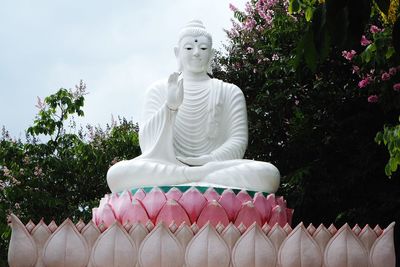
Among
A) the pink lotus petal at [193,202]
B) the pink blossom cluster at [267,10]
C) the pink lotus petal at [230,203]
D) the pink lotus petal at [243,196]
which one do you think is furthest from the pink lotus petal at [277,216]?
the pink blossom cluster at [267,10]

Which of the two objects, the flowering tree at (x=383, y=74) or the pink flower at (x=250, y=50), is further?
the pink flower at (x=250, y=50)

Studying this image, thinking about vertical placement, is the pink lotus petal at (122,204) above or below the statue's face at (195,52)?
below

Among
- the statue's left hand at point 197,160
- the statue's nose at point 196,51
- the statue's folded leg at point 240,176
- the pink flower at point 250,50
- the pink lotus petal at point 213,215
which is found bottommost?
the pink lotus petal at point 213,215

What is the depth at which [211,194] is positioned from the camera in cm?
649

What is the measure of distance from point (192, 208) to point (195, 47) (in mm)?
2118

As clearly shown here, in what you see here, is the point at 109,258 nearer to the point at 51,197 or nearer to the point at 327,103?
the point at 51,197

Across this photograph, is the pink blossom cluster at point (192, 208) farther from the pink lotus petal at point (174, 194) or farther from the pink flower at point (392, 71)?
the pink flower at point (392, 71)

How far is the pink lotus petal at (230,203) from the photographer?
6.40 meters

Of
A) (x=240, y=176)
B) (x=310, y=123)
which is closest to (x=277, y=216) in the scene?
(x=240, y=176)

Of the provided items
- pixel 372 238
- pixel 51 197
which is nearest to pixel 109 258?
pixel 372 238

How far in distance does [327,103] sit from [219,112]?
3009 mm

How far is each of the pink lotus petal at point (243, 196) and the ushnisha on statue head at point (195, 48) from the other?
1.79 m

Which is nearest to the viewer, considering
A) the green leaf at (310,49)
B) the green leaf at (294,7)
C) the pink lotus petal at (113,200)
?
the green leaf at (310,49)

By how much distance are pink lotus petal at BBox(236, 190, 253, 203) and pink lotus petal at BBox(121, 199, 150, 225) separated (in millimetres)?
775
